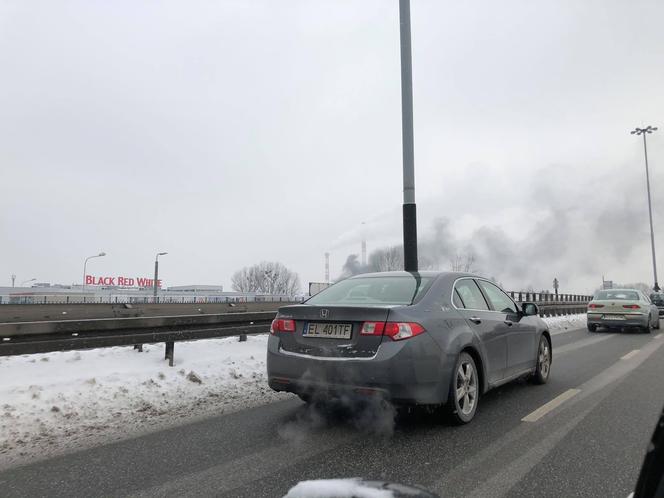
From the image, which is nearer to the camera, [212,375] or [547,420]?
[547,420]

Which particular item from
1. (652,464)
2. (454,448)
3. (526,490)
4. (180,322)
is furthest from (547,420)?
(180,322)

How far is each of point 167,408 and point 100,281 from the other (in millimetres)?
99843

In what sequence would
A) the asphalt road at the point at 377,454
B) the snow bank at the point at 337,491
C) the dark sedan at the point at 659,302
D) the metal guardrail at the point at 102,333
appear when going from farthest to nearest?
the dark sedan at the point at 659,302 → the metal guardrail at the point at 102,333 → the asphalt road at the point at 377,454 → the snow bank at the point at 337,491

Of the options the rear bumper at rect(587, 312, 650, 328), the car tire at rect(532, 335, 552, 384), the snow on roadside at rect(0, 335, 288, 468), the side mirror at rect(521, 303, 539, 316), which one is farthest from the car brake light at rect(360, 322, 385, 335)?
the rear bumper at rect(587, 312, 650, 328)

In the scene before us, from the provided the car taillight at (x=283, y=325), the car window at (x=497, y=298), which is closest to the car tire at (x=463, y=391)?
the car window at (x=497, y=298)

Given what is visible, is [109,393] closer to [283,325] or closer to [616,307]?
[283,325]

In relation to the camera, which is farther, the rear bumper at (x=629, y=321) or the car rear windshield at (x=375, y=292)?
the rear bumper at (x=629, y=321)

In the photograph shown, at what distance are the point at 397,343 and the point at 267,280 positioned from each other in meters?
100

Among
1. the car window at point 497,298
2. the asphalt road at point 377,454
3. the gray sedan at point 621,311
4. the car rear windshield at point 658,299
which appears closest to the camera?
the asphalt road at point 377,454

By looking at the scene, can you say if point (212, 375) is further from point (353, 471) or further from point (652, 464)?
point (652, 464)

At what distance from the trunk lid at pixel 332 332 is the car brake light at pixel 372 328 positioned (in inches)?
1.1

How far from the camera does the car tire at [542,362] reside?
6352 mm

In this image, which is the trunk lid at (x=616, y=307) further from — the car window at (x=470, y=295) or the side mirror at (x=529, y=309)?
the car window at (x=470, y=295)

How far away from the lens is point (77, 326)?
6.89 meters
